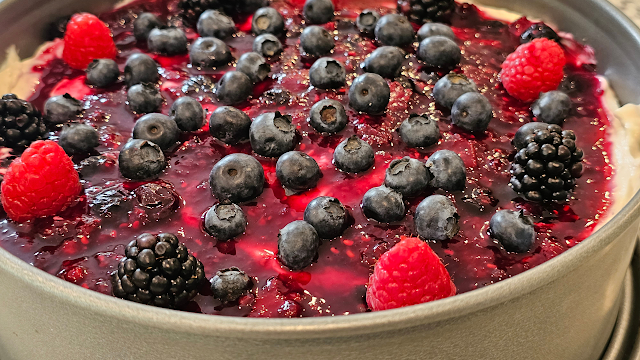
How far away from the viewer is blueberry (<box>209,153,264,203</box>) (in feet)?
4.74

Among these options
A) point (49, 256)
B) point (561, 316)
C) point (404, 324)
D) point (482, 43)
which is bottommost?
point (49, 256)

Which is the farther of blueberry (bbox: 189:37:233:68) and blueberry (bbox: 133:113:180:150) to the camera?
blueberry (bbox: 189:37:233:68)

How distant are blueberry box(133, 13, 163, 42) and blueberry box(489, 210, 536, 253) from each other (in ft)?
5.29

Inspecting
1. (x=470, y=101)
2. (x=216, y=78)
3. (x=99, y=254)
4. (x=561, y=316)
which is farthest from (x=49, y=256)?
(x=470, y=101)

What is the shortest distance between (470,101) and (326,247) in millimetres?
724

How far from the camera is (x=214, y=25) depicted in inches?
85.1

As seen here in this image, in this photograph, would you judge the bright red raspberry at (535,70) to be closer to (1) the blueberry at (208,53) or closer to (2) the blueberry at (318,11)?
(2) the blueberry at (318,11)

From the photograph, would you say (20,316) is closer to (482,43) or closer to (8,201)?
(8,201)

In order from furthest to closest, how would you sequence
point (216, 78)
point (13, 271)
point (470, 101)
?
point (216, 78)
point (470, 101)
point (13, 271)

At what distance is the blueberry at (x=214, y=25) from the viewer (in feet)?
7.09

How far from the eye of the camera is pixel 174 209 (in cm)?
145

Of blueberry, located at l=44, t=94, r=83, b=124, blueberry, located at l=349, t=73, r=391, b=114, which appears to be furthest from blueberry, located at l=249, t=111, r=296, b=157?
blueberry, located at l=44, t=94, r=83, b=124

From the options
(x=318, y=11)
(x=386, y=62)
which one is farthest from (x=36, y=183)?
(x=318, y=11)

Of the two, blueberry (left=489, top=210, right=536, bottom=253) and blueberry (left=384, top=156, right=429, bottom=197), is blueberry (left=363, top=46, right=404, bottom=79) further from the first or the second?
blueberry (left=489, top=210, right=536, bottom=253)
